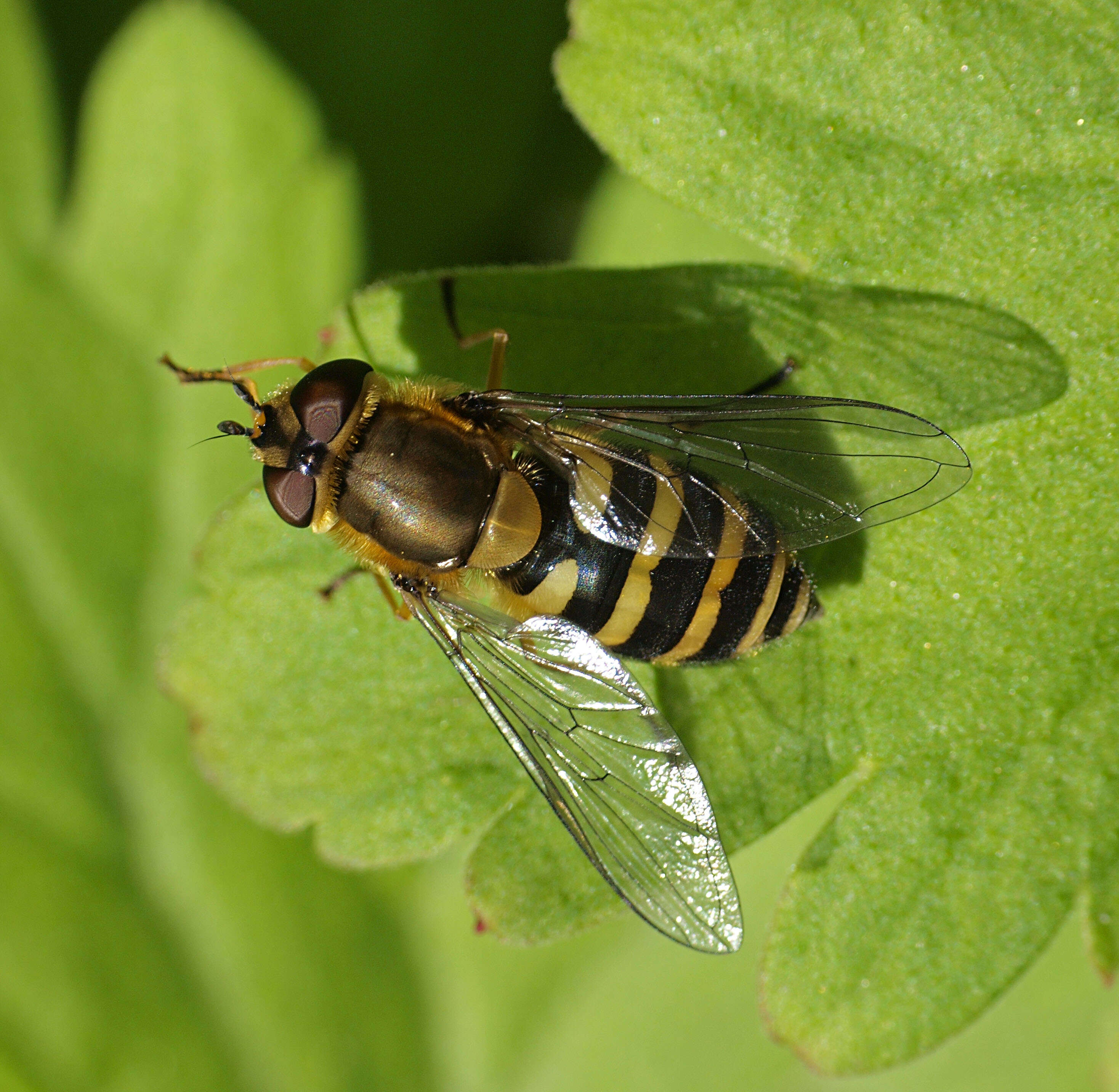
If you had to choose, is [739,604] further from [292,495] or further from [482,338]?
[292,495]

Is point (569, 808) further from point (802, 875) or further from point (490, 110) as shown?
point (490, 110)

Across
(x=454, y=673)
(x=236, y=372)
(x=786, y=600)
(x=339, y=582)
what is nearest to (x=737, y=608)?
(x=786, y=600)

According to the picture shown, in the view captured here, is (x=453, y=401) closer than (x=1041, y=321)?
No

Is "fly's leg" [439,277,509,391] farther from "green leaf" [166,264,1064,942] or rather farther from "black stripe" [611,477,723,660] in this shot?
"black stripe" [611,477,723,660]

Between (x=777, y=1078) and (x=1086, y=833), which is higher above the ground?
(x=1086, y=833)

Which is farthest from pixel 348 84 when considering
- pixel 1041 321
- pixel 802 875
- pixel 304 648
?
pixel 802 875

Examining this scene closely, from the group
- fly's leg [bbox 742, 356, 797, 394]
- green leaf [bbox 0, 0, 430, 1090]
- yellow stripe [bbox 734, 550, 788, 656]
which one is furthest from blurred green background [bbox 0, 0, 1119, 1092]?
yellow stripe [bbox 734, 550, 788, 656]
